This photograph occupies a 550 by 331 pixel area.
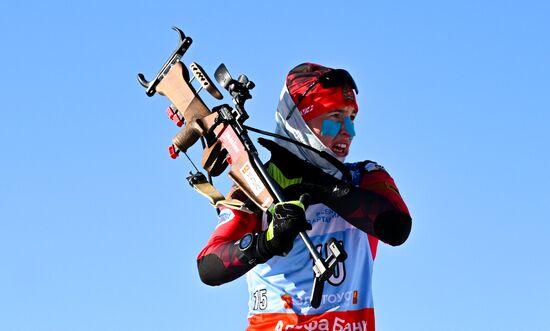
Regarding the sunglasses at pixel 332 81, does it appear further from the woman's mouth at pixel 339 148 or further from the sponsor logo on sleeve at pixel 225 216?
the sponsor logo on sleeve at pixel 225 216

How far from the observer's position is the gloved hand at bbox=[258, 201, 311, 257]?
29.9 feet

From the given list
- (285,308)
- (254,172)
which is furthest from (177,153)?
(285,308)

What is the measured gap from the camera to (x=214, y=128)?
10.4 meters

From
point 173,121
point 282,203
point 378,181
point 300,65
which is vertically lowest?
point 282,203

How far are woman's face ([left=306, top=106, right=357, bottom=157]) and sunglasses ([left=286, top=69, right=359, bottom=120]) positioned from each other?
27 centimetres

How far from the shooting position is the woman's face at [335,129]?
10.7 metres

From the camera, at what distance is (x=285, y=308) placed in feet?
34.1

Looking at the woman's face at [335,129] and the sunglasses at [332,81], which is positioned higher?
the sunglasses at [332,81]

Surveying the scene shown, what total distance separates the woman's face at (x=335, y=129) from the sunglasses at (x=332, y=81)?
10.5 inches

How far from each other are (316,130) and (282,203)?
167 centimetres

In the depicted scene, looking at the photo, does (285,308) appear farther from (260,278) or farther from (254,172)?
(254,172)

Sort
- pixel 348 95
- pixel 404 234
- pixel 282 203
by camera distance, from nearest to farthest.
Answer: pixel 282 203
pixel 404 234
pixel 348 95

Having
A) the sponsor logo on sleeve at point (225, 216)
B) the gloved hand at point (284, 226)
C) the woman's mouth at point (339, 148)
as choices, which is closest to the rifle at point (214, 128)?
the sponsor logo on sleeve at point (225, 216)

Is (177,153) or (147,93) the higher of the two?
(147,93)
